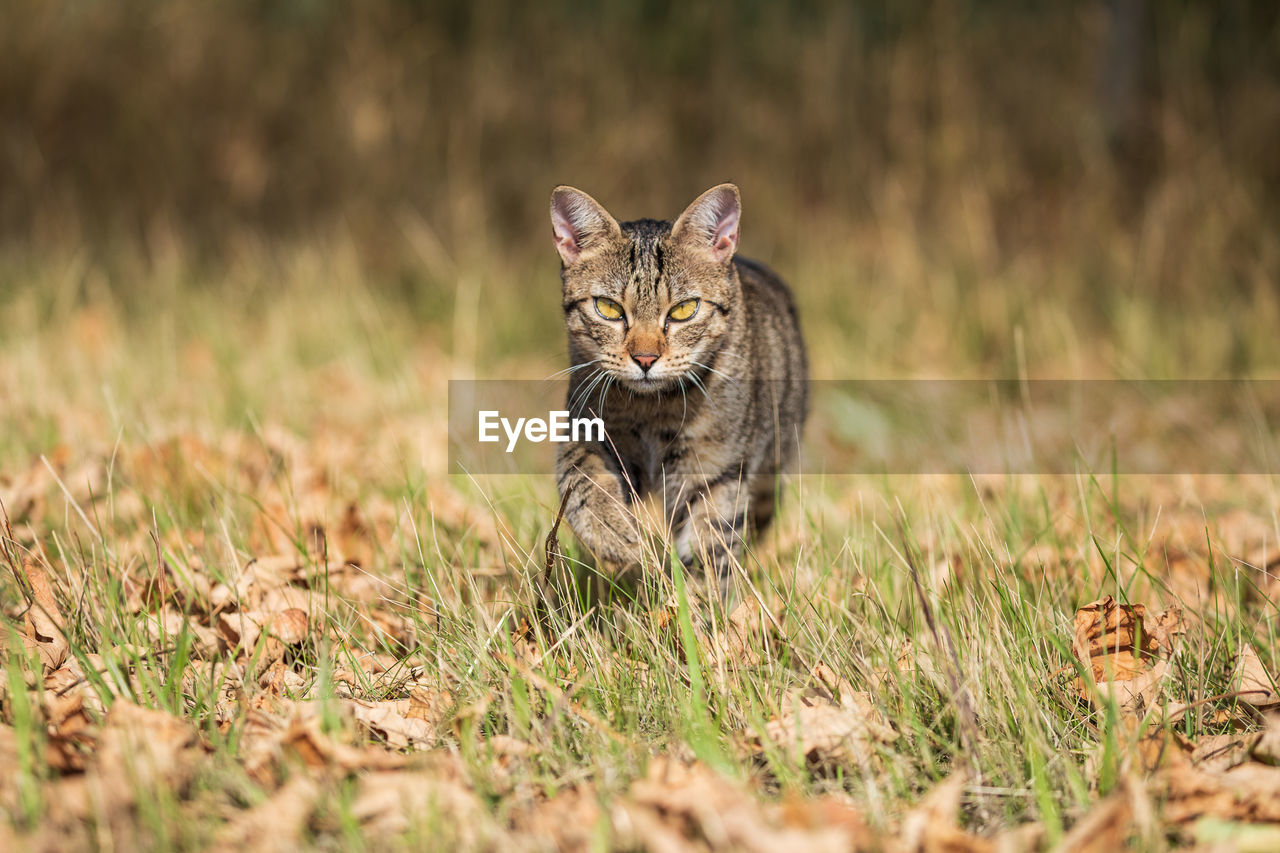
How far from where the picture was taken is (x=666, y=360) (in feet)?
7.93

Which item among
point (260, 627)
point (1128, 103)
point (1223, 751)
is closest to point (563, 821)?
point (260, 627)

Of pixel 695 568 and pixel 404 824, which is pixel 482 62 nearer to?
pixel 695 568

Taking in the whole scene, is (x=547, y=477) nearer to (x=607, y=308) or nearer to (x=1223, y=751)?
(x=607, y=308)

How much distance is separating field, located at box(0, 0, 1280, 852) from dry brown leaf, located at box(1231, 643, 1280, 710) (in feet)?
0.04

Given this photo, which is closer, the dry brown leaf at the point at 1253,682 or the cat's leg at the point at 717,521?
the dry brown leaf at the point at 1253,682

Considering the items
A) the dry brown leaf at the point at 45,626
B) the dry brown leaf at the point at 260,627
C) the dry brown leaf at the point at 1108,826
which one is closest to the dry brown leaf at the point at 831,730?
the dry brown leaf at the point at 1108,826

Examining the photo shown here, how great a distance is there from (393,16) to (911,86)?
11.5 ft

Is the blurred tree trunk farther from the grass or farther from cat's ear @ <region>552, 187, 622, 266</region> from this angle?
cat's ear @ <region>552, 187, 622, 266</region>

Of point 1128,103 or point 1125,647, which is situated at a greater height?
point 1128,103

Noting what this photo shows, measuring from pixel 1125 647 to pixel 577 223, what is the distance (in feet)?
4.95

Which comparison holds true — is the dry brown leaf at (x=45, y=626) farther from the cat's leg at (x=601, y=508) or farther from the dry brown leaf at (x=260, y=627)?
the cat's leg at (x=601, y=508)

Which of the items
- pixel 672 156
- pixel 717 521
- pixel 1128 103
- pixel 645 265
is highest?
pixel 1128 103

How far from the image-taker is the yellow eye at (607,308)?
98.7 inches

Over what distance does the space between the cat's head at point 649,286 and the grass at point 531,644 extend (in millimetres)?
398
